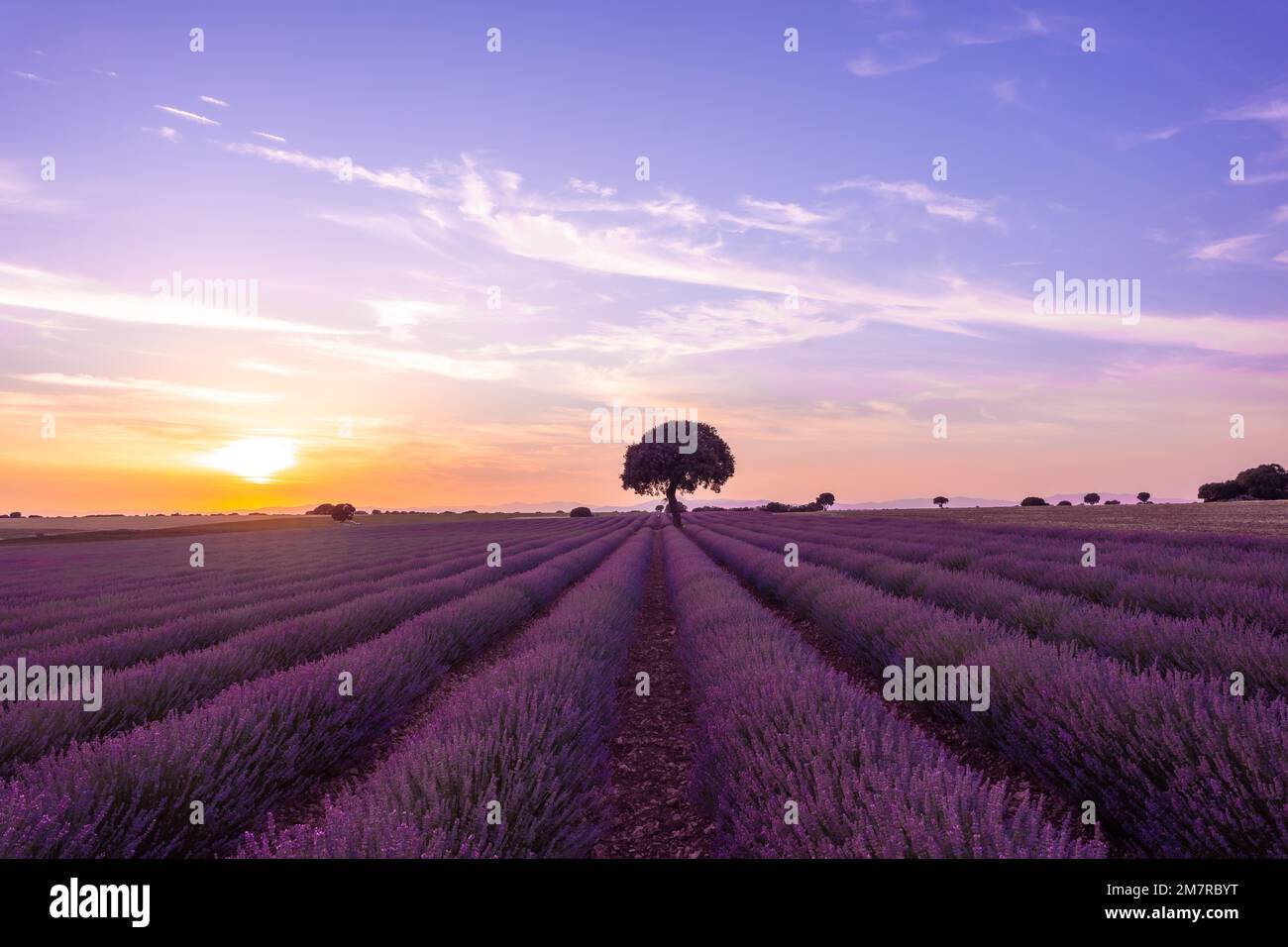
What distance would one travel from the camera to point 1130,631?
416 cm

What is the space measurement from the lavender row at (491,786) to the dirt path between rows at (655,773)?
19 centimetres

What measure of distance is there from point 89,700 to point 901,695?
5.24m

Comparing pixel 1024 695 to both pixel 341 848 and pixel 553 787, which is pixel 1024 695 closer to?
pixel 553 787

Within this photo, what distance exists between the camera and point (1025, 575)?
8.04m

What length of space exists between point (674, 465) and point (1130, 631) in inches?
1556

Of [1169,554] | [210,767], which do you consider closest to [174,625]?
[210,767]

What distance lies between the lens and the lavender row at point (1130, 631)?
3330 millimetres

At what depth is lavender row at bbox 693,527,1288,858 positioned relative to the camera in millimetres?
2051

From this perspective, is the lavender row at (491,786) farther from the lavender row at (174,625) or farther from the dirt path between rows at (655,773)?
the lavender row at (174,625)

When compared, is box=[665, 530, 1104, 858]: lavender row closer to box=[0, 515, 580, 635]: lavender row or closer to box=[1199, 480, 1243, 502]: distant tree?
box=[0, 515, 580, 635]: lavender row

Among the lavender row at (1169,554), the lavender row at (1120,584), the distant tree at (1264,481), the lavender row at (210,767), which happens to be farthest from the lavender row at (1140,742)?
the distant tree at (1264,481)

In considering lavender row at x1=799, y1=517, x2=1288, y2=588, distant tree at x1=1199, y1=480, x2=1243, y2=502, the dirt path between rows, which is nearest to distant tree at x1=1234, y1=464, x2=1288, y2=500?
distant tree at x1=1199, y1=480, x2=1243, y2=502

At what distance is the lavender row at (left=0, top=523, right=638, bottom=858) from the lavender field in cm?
2
